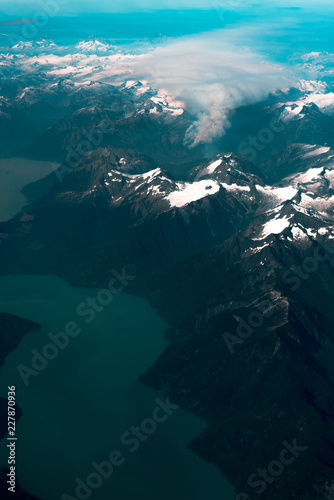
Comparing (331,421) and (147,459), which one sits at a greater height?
(331,421)

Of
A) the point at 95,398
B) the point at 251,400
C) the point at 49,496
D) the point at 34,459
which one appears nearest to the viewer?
the point at 49,496

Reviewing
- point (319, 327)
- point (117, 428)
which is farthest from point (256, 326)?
point (117, 428)

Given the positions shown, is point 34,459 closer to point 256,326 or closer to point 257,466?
point 257,466

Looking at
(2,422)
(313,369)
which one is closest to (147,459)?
(2,422)

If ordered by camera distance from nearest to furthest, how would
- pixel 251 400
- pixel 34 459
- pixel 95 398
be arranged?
1. pixel 34 459
2. pixel 251 400
3. pixel 95 398

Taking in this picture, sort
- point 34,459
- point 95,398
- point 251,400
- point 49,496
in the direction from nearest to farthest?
point 49,496
point 34,459
point 251,400
point 95,398

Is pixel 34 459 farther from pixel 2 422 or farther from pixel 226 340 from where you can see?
pixel 226 340

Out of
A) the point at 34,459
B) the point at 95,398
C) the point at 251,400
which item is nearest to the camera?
the point at 34,459

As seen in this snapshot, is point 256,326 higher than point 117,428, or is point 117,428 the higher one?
point 256,326

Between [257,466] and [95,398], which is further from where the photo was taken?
[95,398]
